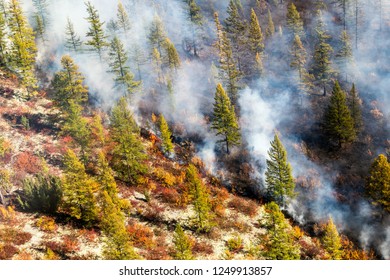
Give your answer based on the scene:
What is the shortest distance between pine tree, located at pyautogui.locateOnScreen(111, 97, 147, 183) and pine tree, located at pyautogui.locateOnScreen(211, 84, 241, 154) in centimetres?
1076

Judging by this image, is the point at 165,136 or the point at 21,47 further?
the point at 21,47

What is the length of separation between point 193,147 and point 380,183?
2263 cm

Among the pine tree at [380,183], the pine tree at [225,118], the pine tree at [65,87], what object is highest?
the pine tree at [65,87]

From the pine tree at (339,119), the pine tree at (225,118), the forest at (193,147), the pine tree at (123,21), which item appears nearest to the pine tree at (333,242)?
the forest at (193,147)

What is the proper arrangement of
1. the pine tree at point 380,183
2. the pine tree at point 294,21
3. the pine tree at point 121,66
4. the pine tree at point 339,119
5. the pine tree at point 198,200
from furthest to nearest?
the pine tree at point 294,21 → the pine tree at point 121,66 → the pine tree at point 339,119 → the pine tree at point 380,183 → the pine tree at point 198,200

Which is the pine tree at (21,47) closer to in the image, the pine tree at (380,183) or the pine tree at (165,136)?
the pine tree at (165,136)

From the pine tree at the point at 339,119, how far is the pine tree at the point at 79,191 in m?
30.0

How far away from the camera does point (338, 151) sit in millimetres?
50969

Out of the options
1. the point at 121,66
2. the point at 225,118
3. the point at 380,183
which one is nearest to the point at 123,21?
the point at 121,66

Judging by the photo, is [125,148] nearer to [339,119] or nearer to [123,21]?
[339,119]

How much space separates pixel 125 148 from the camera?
138 ft

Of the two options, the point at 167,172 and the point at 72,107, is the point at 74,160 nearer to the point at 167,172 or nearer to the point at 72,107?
the point at 72,107

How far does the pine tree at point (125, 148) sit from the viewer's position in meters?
41.5
